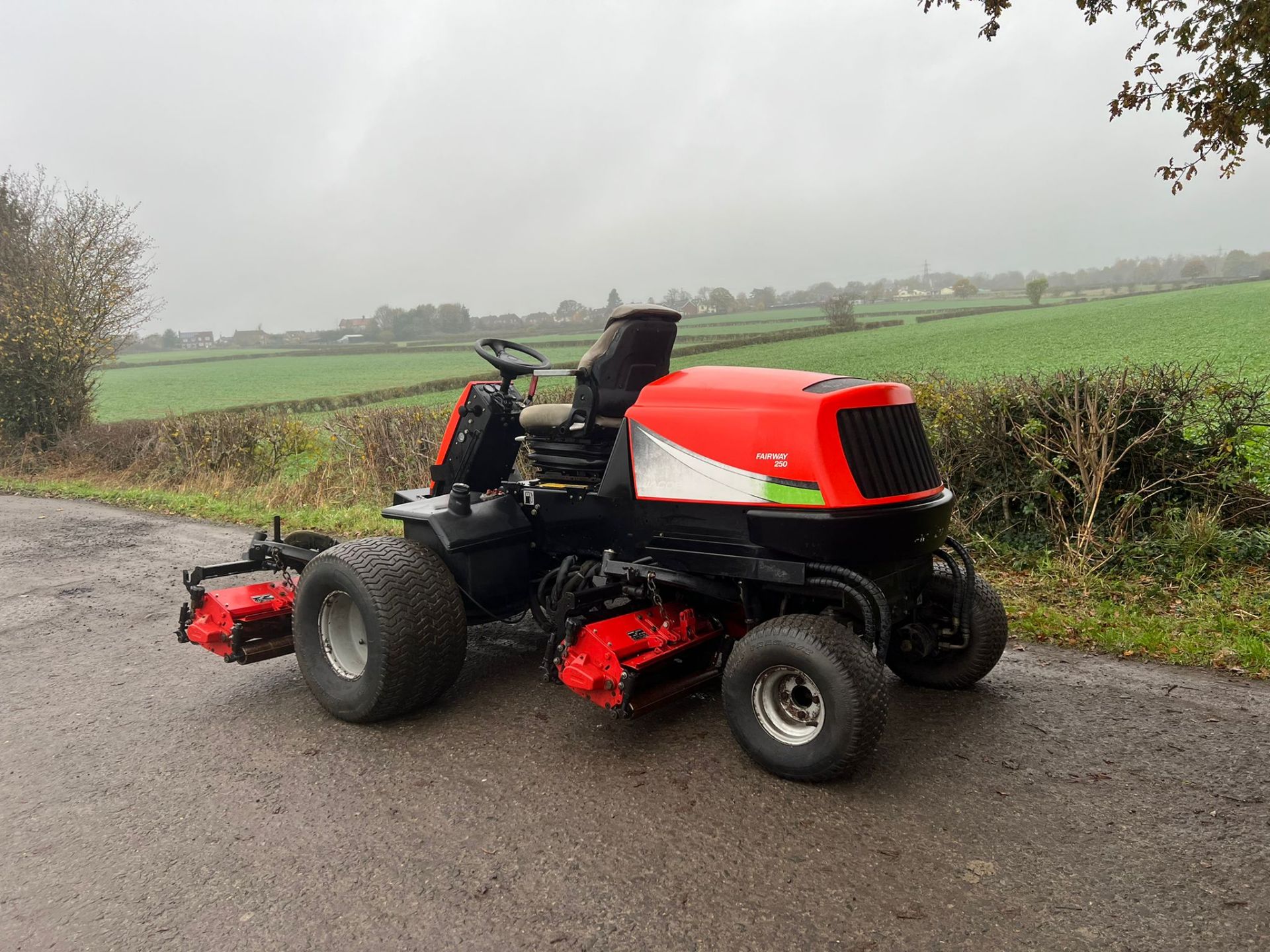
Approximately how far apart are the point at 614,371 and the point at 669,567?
0.95 m

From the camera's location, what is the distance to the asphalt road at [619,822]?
2.37 m

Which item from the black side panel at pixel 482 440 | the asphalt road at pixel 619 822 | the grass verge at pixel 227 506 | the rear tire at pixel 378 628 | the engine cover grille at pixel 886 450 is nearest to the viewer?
the asphalt road at pixel 619 822

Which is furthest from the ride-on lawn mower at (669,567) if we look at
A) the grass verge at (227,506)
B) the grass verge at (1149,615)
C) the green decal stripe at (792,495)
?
the grass verge at (227,506)

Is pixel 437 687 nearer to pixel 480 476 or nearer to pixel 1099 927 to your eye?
pixel 480 476

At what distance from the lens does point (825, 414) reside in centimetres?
310

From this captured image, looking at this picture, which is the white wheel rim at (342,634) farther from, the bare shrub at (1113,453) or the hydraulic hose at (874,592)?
the bare shrub at (1113,453)

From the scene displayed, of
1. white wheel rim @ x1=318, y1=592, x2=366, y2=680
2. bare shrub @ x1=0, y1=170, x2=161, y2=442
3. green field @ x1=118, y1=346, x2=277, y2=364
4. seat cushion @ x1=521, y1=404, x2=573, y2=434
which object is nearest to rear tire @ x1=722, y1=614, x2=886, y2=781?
seat cushion @ x1=521, y1=404, x2=573, y2=434

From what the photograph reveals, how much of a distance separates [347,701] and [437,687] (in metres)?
0.39

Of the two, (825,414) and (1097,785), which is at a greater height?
(825,414)

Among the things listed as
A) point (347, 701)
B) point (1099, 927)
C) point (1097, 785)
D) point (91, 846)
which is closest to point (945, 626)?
point (1097, 785)

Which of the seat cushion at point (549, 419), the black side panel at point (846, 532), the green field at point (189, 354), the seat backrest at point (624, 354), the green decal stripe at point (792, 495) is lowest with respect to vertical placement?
the black side panel at point (846, 532)

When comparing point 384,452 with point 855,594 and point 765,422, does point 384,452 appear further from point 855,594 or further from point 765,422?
point 855,594

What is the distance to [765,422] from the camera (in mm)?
3182

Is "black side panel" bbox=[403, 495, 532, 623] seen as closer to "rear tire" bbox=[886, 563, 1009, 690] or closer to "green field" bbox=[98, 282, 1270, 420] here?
"green field" bbox=[98, 282, 1270, 420]
